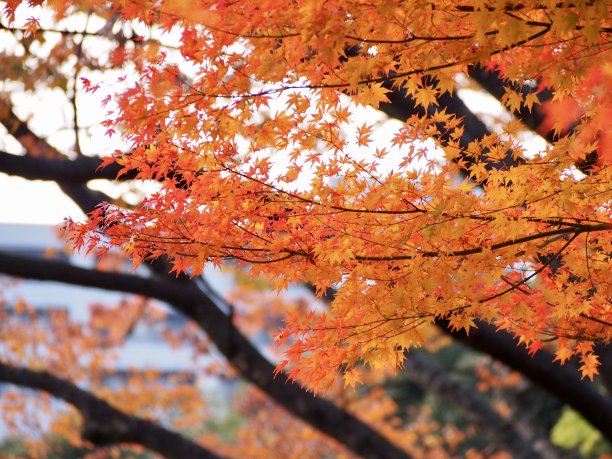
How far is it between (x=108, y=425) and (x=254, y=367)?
1.64 m

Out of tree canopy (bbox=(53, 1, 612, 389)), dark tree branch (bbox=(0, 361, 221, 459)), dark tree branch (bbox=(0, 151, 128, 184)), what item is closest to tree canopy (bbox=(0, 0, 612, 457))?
tree canopy (bbox=(53, 1, 612, 389))

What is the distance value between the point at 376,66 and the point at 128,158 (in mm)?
1281

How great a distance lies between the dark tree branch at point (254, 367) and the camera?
275 inches

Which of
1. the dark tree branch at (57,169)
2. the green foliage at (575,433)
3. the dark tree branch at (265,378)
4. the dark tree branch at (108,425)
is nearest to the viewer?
the dark tree branch at (57,169)

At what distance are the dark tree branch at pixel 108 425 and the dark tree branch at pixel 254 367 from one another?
1.10 metres

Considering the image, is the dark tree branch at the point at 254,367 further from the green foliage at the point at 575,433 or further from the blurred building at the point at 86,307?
the blurred building at the point at 86,307

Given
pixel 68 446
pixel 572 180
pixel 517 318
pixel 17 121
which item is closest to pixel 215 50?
pixel 572 180

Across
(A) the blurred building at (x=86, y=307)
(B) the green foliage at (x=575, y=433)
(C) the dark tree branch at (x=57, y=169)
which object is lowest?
(B) the green foliage at (x=575, y=433)

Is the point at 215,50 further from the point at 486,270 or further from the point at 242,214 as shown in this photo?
the point at 486,270

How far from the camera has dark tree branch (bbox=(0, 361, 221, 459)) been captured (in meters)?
7.86

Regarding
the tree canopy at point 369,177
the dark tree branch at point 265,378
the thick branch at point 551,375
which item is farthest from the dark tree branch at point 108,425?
the tree canopy at point 369,177

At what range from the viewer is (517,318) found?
3955 mm

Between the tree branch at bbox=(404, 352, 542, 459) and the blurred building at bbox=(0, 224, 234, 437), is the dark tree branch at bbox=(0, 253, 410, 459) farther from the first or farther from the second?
the blurred building at bbox=(0, 224, 234, 437)

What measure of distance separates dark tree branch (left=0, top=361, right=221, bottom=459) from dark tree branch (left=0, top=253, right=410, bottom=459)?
1.10 m
